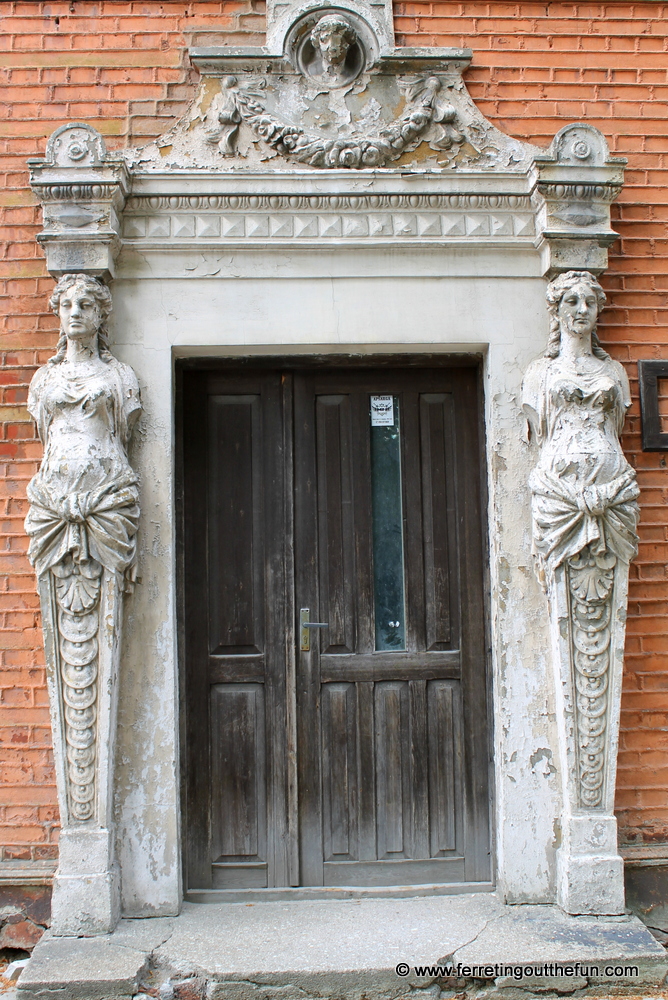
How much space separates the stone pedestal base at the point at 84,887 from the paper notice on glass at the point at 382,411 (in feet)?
7.10

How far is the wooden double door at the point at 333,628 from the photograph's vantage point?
3.71 meters

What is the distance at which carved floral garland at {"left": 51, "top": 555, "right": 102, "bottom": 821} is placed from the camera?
3.35m

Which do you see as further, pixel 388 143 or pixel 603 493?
pixel 388 143

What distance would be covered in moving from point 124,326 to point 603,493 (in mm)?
2214

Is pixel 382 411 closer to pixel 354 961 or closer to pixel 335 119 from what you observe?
pixel 335 119

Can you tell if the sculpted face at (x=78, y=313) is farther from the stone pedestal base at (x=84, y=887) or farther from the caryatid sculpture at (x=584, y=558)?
the stone pedestal base at (x=84, y=887)

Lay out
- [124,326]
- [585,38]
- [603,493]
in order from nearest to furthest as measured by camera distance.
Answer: [603,493], [124,326], [585,38]

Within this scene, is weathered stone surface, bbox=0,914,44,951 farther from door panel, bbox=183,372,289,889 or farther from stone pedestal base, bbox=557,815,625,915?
stone pedestal base, bbox=557,815,625,915

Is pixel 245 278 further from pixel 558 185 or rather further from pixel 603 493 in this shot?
pixel 603 493

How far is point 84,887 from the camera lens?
3266mm

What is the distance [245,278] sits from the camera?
3652mm

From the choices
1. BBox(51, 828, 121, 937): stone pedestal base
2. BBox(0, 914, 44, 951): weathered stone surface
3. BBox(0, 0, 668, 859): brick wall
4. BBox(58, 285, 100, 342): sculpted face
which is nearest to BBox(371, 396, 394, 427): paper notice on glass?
BBox(0, 0, 668, 859): brick wall

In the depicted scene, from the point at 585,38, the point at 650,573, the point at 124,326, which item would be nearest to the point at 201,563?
the point at 124,326

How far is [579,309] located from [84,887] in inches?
125
